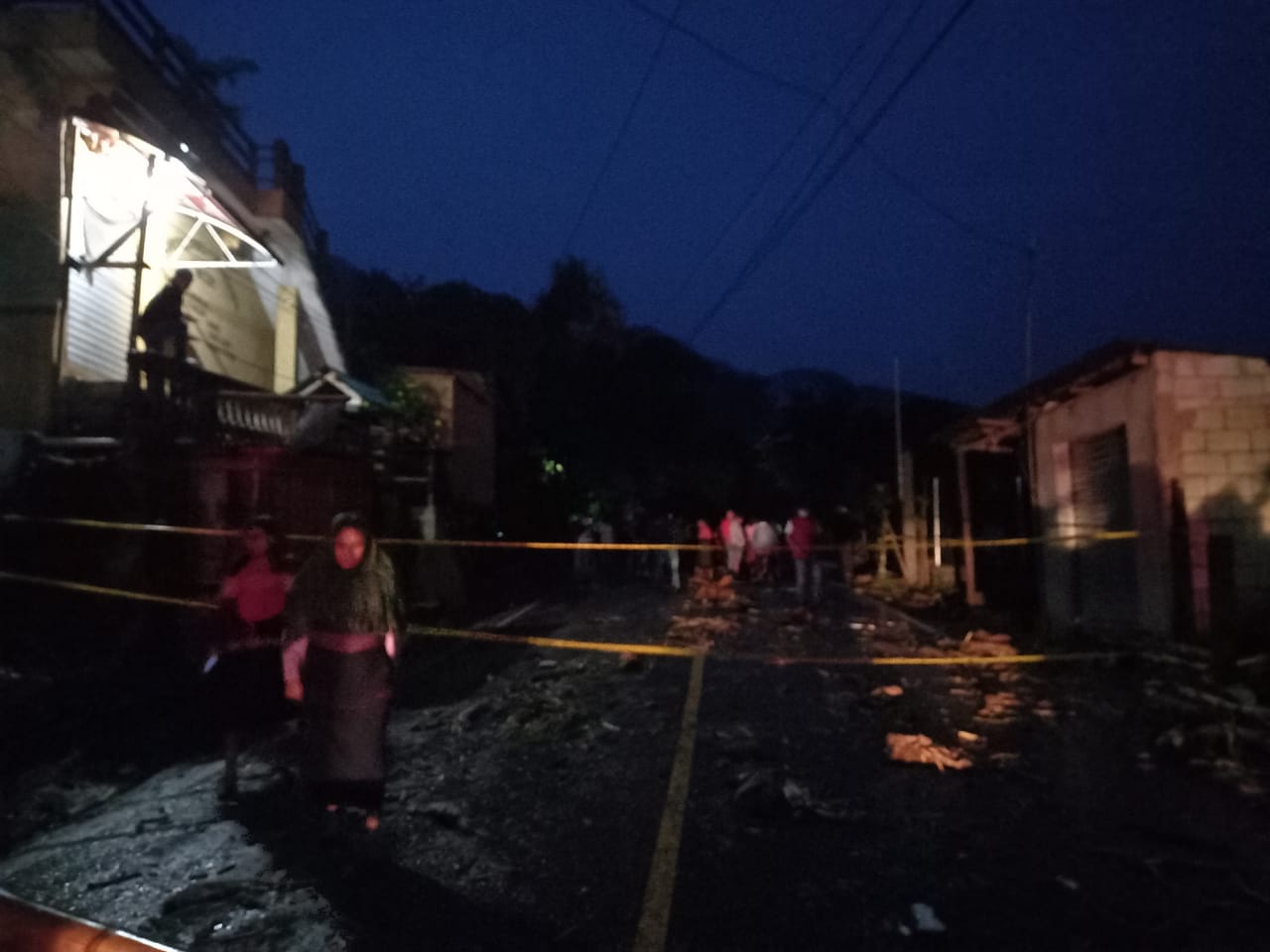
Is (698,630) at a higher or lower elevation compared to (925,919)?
higher

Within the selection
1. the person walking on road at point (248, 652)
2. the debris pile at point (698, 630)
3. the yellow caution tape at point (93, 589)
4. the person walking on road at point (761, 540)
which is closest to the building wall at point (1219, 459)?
the debris pile at point (698, 630)

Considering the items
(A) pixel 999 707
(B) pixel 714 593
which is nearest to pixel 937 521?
(B) pixel 714 593

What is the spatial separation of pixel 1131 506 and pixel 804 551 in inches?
219

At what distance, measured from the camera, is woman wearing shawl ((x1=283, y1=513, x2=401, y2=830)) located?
16.2ft

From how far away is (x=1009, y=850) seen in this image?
16.6 feet

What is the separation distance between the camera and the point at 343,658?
4957mm

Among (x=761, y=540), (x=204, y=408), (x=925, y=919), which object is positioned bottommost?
(x=925, y=919)

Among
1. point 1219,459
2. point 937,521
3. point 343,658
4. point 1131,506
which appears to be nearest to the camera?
point 343,658

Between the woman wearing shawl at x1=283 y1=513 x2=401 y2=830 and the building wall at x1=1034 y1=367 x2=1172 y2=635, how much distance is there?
22.3 ft

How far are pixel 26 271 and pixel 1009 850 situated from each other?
11355 mm

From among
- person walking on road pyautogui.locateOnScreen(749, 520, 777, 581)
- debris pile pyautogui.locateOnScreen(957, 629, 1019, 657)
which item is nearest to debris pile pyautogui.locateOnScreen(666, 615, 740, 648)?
debris pile pyautogui.locateOnScreen(957, 629, 1019, 657)

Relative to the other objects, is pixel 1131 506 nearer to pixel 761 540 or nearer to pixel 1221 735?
pixel 1221 735

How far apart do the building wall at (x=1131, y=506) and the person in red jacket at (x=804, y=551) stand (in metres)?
3.55

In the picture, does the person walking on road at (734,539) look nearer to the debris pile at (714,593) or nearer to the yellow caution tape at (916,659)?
the debris pile at (714,593)
